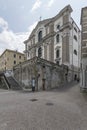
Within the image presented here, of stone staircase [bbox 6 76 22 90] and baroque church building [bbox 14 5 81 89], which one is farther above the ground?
baroque church building [bbox 14 5 81 89]

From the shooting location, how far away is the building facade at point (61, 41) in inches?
1272

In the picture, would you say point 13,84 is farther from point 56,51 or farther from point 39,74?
point 56,51

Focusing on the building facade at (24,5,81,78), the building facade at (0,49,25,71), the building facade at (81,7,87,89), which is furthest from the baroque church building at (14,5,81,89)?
the building facade at (0,49,25,71)

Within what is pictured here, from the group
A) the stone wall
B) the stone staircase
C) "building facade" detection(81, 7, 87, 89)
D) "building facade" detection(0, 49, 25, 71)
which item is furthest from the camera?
"building facade" detection(0, 49, 25, 71)

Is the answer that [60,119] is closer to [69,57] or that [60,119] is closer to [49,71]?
[49,71]

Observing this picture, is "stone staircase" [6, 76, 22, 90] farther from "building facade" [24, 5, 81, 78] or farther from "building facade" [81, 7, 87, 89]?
"building facade" [24, 5, 81, 78]

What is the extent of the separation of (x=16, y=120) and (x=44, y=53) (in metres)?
31.7

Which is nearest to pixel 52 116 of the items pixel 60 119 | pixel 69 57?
pixel 60 119

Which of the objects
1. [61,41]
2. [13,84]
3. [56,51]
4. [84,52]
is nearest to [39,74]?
[13,84]

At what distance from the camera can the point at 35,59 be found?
22.2 metres

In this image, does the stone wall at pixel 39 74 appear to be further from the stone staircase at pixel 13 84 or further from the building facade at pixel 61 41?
the building facade at pixel 61 41

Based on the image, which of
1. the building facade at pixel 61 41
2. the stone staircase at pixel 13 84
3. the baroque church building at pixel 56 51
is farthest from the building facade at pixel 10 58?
the stone staircase at pixel 13 84

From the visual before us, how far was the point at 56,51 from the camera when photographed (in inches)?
1374

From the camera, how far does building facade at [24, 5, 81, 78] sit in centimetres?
3231
